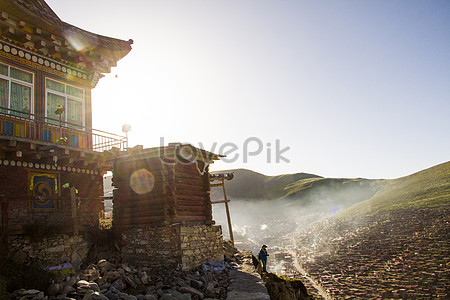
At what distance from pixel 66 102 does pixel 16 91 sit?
7.25 feet

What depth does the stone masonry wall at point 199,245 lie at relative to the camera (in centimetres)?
1398

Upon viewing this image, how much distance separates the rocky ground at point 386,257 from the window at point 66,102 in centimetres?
1756

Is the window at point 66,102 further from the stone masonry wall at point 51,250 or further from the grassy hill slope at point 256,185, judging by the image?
the grassy hill slope at point 256,185

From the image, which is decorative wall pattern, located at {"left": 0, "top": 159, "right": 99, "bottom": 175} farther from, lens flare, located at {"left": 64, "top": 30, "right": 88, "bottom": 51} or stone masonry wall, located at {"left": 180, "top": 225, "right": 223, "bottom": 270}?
stone masonry wall, located at {"left": 180, "top": 225, "right": 223, "bottom": 270}

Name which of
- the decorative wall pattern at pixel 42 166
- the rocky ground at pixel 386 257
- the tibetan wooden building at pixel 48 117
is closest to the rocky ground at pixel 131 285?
the tibetan wooden building at pixel 48 117

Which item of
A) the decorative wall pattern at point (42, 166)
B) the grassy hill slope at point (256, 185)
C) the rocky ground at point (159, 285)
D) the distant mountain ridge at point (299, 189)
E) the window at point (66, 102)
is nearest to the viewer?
the rocky ground at point (159, 285)

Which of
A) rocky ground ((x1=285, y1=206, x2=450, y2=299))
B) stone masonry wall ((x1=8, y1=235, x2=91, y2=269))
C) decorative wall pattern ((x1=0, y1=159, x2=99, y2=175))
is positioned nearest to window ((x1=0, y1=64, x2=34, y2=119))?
decorative wall pattern ((x1=0, y1=159, x2=99, y2=175))

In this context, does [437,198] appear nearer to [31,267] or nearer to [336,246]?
[336,246]

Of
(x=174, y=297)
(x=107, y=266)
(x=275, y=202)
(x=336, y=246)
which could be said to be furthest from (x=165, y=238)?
(x=275, y=202)

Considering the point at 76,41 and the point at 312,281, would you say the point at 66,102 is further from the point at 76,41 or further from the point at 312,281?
the point at 312,281

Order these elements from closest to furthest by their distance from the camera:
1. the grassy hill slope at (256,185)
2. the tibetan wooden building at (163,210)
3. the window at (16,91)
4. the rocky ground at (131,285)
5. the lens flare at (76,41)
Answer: the rocky ground at (131,285) < the window at (16,91) < the tibetan wooden building at (163,210) < the lens flare at (76,41) < the grassy hill slope at (256,185)

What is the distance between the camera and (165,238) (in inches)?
546

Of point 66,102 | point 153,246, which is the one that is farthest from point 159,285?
point 66,102

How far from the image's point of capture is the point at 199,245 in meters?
14.9
